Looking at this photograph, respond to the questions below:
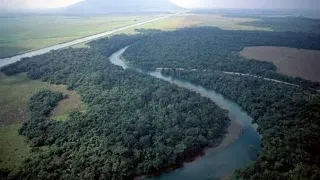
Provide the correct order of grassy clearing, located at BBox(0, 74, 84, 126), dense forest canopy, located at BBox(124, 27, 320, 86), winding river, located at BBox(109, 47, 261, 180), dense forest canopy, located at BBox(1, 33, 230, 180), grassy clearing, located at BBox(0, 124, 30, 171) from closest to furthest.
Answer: dense forest canopy, located at BBox(1, 33, 230, 180), winding river, located at BBox(109, 47, 261, 180), grassy clearing, located at BBox(0, 124, 30, 171), grassy clearing, located at BBox(0, 74, 84, 126), dense forest canopy, located at BBox(124, 27, 320, 86)

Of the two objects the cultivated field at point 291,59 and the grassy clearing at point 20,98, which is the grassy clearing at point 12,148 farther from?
the cultivated field at point 291,59

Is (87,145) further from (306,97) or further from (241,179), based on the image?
(306,97)

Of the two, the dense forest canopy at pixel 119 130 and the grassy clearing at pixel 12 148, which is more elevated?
the dense forest canopy at pixel 119 130

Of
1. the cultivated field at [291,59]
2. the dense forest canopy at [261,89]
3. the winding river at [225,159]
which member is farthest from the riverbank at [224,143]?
A: the cultivated field at [291,59]

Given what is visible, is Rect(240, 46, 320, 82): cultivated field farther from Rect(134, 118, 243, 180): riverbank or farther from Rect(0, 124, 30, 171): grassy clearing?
Rect(0, 124, 30, 171): grassy clearing

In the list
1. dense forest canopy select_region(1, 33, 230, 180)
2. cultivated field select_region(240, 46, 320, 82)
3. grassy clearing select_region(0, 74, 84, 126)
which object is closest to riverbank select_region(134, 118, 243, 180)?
dense forest canopy select_region(1, 33, 230, 180)

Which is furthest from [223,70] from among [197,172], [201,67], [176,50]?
[197,172]

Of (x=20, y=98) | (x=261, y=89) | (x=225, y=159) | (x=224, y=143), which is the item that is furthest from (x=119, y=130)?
(x=261, y=89)
